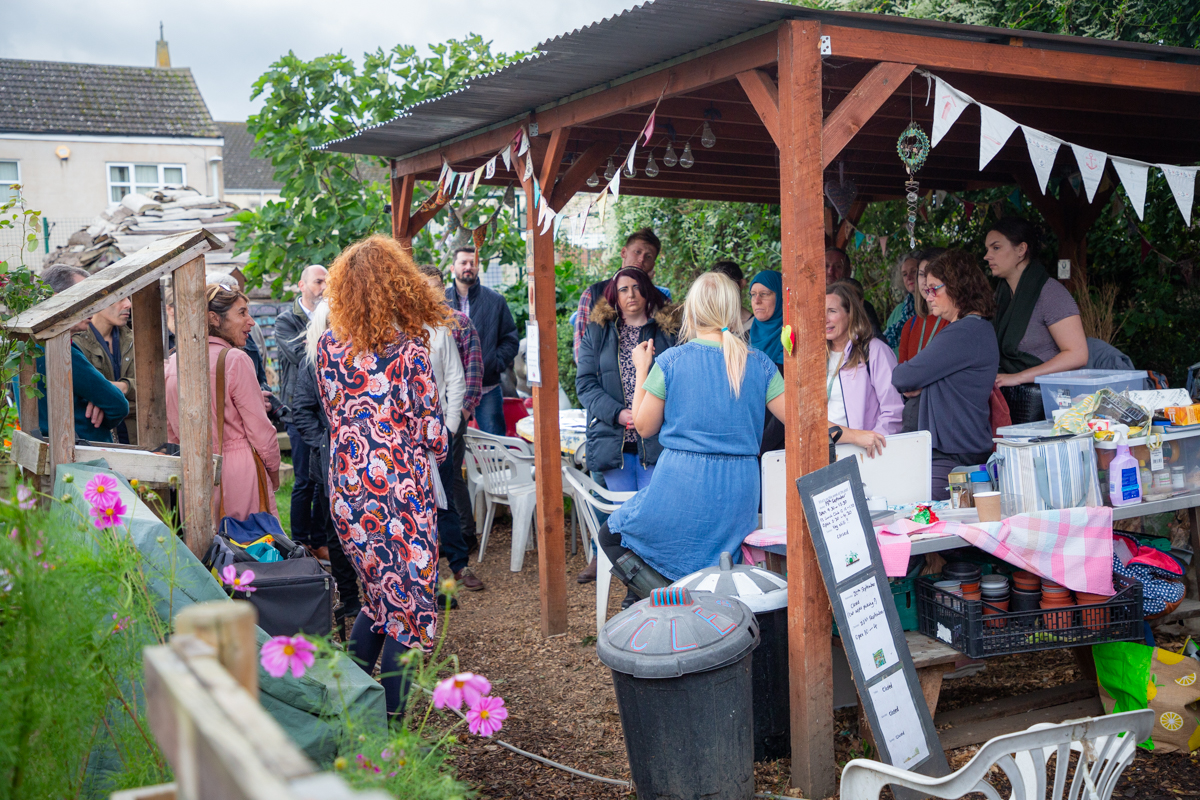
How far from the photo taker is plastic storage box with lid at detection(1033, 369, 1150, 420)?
387cm

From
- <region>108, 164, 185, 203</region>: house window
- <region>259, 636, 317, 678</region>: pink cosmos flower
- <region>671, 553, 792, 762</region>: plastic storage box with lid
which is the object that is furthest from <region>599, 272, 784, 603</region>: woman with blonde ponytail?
<region>108, 164, 185, 203</region>: house window

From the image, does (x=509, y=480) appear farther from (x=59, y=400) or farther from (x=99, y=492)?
(x=99, y=492)

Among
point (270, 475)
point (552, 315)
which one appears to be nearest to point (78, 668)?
point (270, 475)

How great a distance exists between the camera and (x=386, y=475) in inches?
134

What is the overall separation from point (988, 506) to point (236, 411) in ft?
10.1

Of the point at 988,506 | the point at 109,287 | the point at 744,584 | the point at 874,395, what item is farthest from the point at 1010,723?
the point at 109,287

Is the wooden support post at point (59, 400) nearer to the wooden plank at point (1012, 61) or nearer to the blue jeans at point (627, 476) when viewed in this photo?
the wooden plank at point (1012, 61)

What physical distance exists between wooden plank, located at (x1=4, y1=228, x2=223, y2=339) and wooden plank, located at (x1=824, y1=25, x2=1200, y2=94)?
2.25 m

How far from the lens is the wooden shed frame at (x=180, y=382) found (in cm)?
281

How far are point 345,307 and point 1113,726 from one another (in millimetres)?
2665

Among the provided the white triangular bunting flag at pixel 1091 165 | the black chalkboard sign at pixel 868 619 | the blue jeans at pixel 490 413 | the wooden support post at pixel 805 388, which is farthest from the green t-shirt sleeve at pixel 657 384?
the blue jeans at pixel 490 413

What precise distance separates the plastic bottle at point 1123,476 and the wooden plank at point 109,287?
3.39 meters

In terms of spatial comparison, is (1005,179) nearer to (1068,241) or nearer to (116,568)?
(1068,241)

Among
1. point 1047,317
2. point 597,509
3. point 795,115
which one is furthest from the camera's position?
point 597,509
